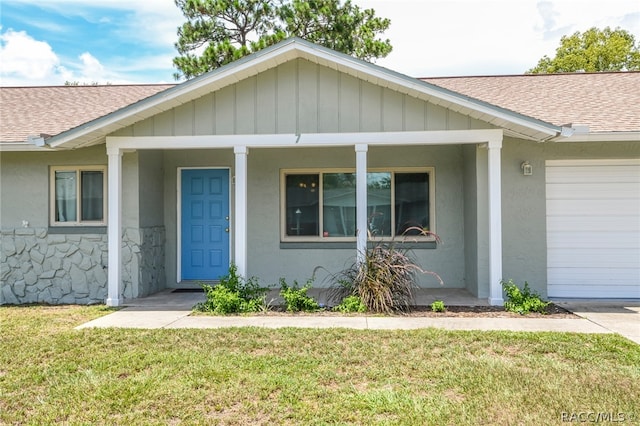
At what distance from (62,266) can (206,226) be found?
102 inches

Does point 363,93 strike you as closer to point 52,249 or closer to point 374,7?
point 52,249

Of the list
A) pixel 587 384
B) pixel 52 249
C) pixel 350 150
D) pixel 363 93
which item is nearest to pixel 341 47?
pixel 350 150

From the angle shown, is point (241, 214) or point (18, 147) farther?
point (18, 147)

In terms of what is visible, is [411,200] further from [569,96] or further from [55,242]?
[55,242]

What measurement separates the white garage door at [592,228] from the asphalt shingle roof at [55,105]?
8665 mm

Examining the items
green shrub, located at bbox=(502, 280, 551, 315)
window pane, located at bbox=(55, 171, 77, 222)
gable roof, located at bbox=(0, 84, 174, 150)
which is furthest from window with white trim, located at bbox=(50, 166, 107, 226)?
green shrub, located at bbox=(502, 280, 551, 315)

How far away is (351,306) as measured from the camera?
705 centimetres

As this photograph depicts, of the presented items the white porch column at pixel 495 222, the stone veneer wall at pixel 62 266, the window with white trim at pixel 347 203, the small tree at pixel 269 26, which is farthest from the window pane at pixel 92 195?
the small tree at pixel 269 26

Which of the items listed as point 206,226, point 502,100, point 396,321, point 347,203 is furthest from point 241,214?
point 502,100

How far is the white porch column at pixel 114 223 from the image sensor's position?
25.4ft

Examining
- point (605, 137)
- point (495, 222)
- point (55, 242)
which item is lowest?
point (55, 242)

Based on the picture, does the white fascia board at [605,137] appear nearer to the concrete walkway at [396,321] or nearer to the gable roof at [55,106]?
the concrete walkway at [396,321]

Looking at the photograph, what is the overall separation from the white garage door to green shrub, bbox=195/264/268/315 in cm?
492

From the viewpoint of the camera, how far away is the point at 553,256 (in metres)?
8.21
